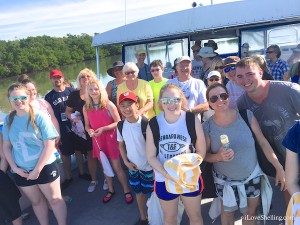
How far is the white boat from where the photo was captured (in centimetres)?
488

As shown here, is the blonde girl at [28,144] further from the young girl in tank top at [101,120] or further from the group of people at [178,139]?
the young girl in tank top at [101,120]

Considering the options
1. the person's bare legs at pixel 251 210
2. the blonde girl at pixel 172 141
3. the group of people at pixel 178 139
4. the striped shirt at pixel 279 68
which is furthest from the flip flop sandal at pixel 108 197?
the striped shirt at pixel 279 68

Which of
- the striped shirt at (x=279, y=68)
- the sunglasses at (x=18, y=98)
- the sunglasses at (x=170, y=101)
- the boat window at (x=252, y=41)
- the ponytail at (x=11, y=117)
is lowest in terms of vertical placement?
the ponytail at (x=11, y=117)

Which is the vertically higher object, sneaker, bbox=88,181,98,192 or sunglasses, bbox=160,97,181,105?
sunglasses, bbox=160,97,181,105

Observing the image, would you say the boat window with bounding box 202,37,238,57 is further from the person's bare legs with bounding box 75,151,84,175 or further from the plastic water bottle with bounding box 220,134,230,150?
the plastic water bottle with bounding box 220,134,230,150

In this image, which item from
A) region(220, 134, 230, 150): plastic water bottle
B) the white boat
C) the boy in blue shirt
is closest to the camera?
region(220, 134, 230, 150): plastic water bottle

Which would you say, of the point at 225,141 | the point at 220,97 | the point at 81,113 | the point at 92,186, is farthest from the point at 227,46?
the point at 225,141

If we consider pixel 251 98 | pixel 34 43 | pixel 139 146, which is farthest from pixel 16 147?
pixel 34 43

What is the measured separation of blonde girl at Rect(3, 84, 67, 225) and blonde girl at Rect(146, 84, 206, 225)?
1.03m

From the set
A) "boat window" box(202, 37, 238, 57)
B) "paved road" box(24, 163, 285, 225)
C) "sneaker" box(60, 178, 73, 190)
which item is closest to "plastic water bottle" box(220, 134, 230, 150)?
"paved road" box(24, 163, 285, 225)

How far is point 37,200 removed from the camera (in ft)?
8.70

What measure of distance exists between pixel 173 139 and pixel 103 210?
1601 mm

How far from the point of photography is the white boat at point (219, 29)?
4.88 metres

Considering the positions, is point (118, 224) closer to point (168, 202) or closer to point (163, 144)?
point (168, 202)
